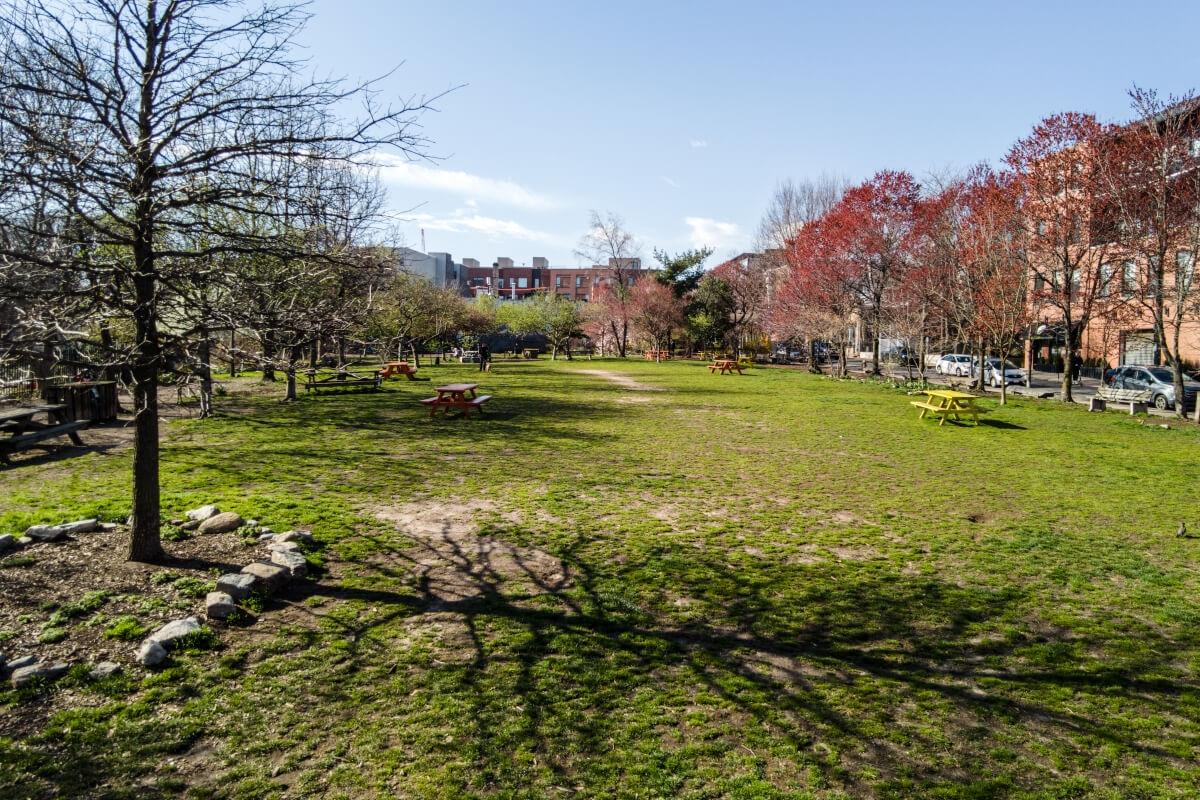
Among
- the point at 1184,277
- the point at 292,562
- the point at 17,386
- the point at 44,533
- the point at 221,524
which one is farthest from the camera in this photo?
the point at 1184,277

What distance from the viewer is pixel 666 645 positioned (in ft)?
16.3

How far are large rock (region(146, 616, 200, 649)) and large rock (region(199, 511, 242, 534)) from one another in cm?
220

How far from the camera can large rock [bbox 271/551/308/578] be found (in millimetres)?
6016

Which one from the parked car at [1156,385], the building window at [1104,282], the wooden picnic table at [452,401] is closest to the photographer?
the wooden picnic table at [452,401]

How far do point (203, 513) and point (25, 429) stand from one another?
7.53 m

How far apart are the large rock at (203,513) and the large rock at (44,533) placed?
1.11 metres

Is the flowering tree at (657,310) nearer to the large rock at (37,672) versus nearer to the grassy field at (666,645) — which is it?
the grassy field at (666,645)

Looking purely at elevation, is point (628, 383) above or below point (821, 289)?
below

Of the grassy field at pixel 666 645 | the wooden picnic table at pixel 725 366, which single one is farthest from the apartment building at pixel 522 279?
the grassy field at pixel 666 645

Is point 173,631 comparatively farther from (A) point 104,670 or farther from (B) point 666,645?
(B) point 666,645

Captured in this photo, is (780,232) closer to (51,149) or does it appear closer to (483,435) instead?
(483,435)

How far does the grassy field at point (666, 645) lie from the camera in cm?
355

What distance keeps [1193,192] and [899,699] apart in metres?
24.2

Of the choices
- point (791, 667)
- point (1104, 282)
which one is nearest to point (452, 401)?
point (791, 667)
